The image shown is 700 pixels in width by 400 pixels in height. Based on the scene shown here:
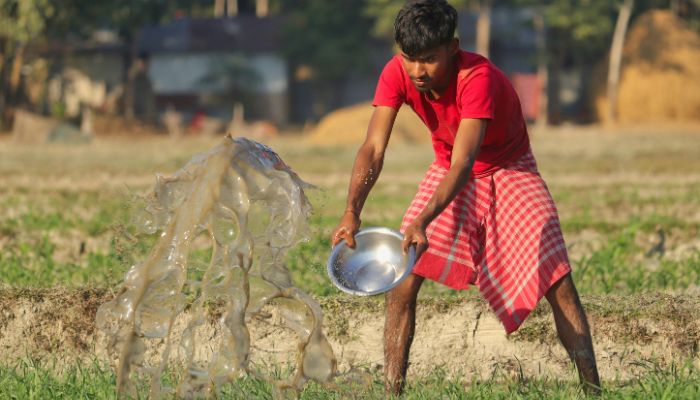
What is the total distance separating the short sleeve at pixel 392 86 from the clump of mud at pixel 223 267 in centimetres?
56

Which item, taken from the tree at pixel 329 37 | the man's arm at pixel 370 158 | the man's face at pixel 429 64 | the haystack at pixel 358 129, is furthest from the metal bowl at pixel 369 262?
the tree at pixel 329 37

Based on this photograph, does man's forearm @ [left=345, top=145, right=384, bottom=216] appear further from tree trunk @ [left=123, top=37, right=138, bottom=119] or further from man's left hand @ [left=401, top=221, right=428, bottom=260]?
tree trunk @ [left=123, top=37, right=138, bottom=119]

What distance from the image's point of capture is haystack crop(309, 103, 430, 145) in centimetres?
2805

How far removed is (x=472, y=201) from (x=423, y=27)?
105 centimetres

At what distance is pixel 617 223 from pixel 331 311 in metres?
4.95

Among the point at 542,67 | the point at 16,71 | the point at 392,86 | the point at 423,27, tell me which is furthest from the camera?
the point at 542,67

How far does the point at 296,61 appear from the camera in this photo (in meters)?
41.6

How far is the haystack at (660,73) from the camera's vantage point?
35.2 metres

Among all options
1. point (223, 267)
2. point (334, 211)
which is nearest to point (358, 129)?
point (334, 211)

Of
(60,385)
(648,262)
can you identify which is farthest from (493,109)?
(648,262)

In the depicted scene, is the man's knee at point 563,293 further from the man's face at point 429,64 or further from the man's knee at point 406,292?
the man's face at point 429,64

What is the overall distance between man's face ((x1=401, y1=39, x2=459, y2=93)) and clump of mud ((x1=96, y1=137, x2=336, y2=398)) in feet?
2.33

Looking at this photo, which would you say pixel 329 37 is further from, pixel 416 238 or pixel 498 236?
pixel 416 238

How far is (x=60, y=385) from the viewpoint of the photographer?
5715mm
